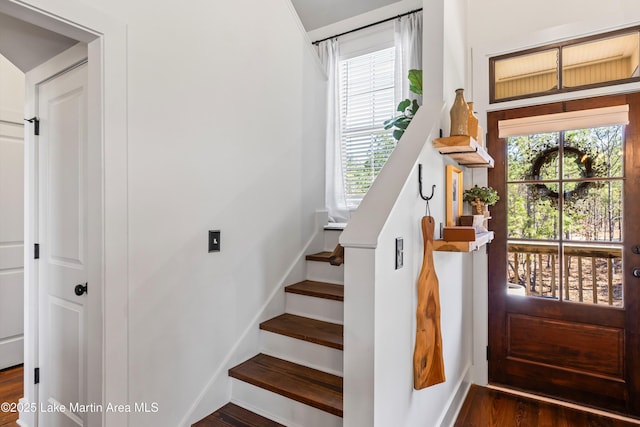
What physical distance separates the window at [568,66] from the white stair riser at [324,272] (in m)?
1.78

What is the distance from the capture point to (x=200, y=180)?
192cm

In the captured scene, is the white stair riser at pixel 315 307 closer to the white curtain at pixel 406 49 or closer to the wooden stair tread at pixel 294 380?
the wooden stair tread at pixel 294 380

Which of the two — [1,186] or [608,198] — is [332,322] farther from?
[1,186]

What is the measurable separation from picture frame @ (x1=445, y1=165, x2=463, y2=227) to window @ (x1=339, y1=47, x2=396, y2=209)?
1.12 m

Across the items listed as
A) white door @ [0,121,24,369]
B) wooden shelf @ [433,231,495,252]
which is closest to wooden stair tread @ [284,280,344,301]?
wooden shelf @ [433,231,495,252]

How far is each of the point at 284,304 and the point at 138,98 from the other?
5.38ft

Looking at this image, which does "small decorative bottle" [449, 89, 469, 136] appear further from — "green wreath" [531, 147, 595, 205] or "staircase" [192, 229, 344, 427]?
"staircase" [192, 229, 344, 427]

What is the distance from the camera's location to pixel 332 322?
7.48 ft

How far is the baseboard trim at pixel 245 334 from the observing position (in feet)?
6.12

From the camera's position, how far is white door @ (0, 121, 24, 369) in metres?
2.96

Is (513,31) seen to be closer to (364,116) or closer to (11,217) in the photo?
(364,116)

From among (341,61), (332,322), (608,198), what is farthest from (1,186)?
(608,198)

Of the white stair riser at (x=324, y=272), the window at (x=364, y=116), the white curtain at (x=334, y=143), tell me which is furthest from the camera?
the white curtain at (x=334, y=143)

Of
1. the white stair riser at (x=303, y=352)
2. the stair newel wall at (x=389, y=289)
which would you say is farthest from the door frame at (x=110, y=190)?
the stair newel wall at (x=389, y=289)
